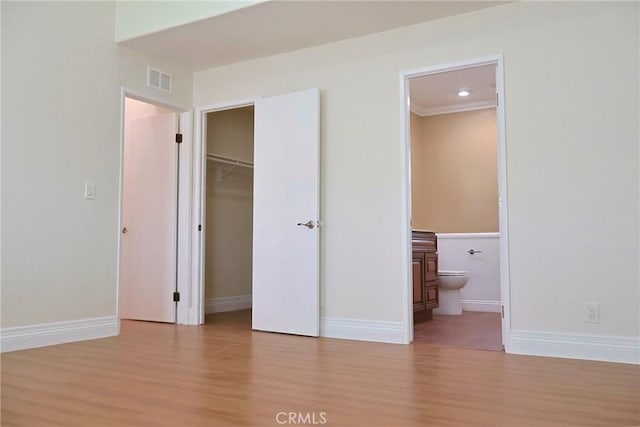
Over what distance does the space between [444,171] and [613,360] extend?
4.06m

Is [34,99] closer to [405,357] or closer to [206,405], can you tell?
[206,405]

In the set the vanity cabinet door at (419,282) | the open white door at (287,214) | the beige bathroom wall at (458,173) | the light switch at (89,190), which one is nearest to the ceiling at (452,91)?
the beige bathroom wall at (458,173)

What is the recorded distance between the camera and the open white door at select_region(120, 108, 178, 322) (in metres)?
5.07

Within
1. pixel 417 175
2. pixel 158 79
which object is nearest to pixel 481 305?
pixel 417 175

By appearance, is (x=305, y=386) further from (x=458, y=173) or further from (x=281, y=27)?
(x=458, y=173)

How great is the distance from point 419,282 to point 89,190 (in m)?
3.01

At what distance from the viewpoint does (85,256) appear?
412 cm

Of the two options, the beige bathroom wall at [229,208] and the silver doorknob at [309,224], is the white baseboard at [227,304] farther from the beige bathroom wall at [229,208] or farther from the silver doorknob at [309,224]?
the silver doorknob at [309,224]

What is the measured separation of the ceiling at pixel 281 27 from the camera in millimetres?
3717

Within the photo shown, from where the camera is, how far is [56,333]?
387cm

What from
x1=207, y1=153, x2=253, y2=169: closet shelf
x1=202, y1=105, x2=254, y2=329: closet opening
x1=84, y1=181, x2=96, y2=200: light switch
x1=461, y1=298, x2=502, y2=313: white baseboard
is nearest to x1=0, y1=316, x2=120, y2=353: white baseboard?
x1=84, y1=181, x2=96, y2=200: light switch

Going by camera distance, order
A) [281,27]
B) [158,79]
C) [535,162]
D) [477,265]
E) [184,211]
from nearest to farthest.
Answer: [535,162], [281,27], [158,79], [184,211], [477,265]

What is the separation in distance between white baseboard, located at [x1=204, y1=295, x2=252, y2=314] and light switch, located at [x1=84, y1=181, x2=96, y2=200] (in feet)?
6.55

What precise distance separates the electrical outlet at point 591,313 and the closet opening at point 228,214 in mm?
3220
